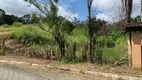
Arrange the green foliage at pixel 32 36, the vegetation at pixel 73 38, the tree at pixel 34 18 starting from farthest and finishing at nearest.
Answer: the green foliage at pixel 32 36 < the tree at pixel 34 18 < the vegetation at pixel 73 38

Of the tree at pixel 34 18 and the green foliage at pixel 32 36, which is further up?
the tree at pixel 34 18

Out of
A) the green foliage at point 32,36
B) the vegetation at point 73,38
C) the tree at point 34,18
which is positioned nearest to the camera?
the vegetation at point 73,38

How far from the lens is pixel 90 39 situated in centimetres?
1447

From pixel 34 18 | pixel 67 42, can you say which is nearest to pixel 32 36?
pixel 34 18

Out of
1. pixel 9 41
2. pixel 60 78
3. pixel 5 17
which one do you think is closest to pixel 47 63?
pixel 60 78

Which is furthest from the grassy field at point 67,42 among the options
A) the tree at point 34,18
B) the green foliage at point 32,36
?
the tree at point 34,18

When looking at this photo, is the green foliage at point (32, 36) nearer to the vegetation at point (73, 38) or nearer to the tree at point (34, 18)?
the vegetation at point (73, 38)

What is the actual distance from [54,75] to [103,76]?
1.97 metres

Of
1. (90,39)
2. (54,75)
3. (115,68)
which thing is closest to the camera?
(54,75)

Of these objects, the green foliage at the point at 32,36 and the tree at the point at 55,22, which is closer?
the tree at the point at 55,22

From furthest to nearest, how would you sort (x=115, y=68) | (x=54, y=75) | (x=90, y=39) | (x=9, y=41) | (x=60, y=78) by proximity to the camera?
(x=9, y=41) < (x=90, y=39) < (x=115, y=68) < (x=54, y=75) < (x=60, y=78)

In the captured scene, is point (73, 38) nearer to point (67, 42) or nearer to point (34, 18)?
point (67, 42)

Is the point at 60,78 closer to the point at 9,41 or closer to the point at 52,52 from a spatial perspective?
the point at 52,52

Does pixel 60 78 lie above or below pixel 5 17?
below
